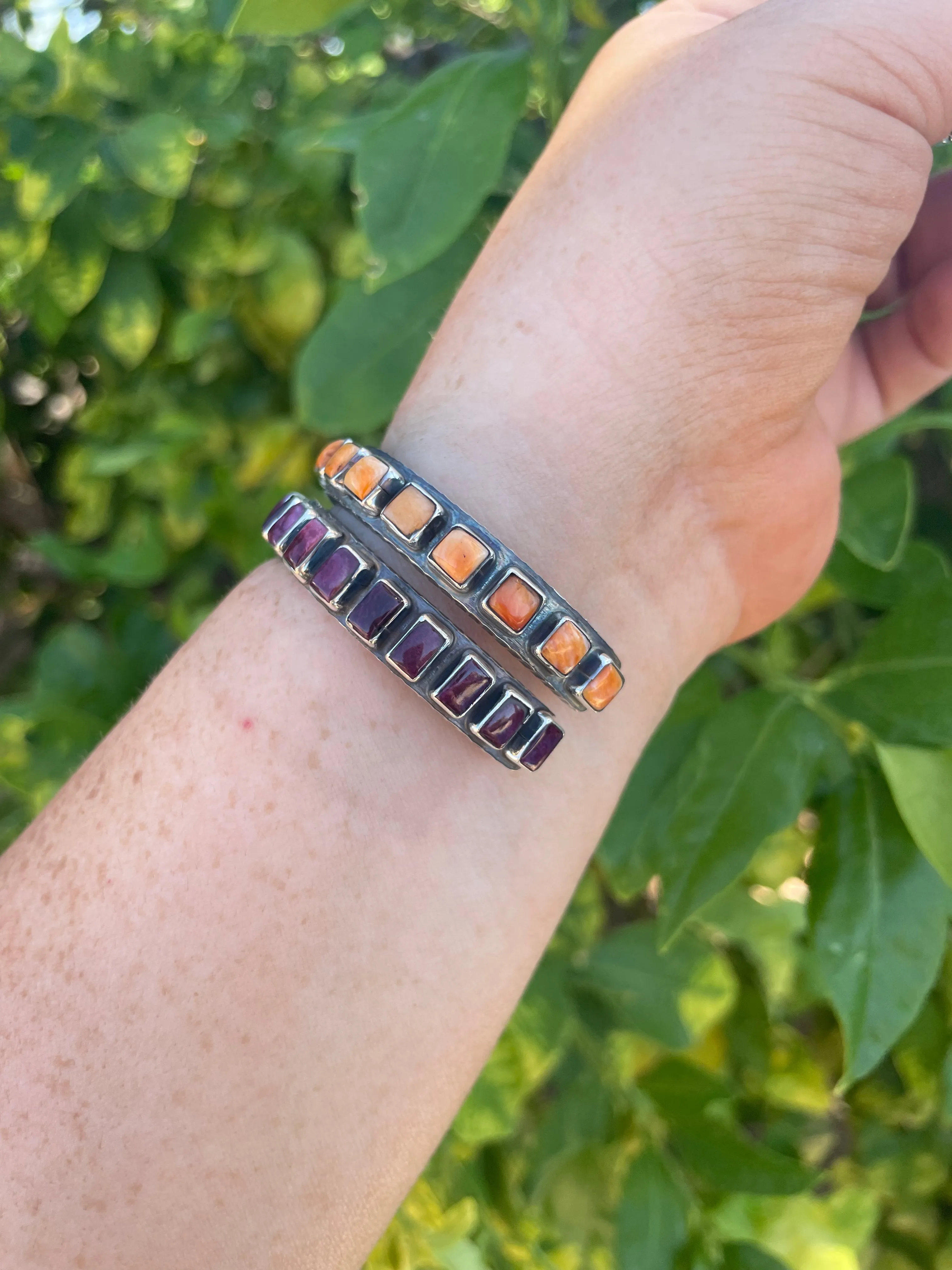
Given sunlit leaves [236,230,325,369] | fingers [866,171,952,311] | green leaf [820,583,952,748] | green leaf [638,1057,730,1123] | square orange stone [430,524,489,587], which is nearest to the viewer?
square orange stone [430,524,489,587]

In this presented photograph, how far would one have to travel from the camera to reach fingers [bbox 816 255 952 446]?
2.59 ft

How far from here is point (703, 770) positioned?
693 mm

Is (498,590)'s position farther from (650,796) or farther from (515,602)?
(650,796)

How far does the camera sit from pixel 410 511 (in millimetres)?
528

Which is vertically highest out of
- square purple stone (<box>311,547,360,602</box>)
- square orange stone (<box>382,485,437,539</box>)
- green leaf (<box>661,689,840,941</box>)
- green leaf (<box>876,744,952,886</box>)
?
square orange stone (<box>382,485,437,539</box>)

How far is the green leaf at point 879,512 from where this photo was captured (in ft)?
2.35

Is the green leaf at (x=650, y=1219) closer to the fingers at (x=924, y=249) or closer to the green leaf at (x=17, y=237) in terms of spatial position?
the fingers at (x=924, y=249)

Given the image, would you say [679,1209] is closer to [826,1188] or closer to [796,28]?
[826,1188]

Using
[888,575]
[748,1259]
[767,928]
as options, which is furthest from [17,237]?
[748,1259]

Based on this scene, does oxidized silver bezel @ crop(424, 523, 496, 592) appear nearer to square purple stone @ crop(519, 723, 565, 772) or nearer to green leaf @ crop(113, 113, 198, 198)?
square purple stone @ crop(519, 723, 565, 772)

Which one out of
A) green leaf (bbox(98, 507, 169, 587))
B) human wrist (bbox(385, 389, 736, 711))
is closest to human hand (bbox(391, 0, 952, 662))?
human wrist (bbox(385, 389, 736, 711))

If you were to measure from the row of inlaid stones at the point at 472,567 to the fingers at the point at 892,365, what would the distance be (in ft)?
1.39

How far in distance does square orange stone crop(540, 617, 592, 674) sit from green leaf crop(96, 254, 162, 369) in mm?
637

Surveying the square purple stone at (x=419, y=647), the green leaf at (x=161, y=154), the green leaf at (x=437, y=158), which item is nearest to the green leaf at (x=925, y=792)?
the square purple stone at (x=419, y=647)
